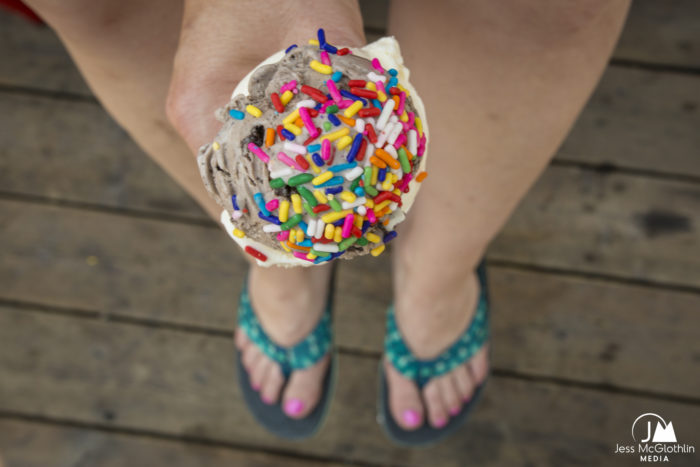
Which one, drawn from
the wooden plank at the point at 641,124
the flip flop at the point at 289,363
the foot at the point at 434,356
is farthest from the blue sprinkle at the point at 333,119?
the wooden plank at the point at 641,124

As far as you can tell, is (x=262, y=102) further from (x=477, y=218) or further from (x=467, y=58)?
(x=477, y=218)

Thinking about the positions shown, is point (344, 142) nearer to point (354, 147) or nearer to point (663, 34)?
point (354, 147)

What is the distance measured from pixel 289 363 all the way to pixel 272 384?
7 cm

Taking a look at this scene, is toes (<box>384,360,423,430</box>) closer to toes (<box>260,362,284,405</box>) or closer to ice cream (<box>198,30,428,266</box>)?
toes (<box>260,362,284,405</box>)

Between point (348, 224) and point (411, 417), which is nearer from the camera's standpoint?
point (348, 224)

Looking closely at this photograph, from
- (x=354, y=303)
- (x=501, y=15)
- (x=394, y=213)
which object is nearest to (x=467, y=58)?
(x=501, y=15)

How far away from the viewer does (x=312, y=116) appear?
59cm

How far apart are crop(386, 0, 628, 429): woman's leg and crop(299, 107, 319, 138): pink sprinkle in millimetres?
300

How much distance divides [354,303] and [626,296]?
2.30 feet

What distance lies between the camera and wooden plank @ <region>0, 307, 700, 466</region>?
142 cm

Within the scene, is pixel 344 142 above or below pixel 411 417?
above

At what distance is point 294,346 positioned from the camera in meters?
1.33

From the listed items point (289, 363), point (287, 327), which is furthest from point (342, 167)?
point (289, 363)

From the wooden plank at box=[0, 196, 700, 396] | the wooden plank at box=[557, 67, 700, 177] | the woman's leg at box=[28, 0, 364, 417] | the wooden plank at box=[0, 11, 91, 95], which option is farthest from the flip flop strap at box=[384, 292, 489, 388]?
the wooden plank at box=[0, 11, 91, 95]
